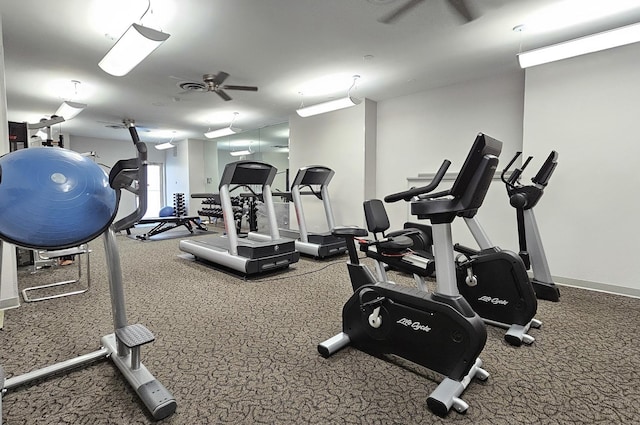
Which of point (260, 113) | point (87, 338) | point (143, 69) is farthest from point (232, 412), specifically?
point (260, 113)

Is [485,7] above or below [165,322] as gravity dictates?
above

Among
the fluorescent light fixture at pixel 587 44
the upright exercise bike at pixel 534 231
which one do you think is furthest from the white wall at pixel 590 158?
the upright exercise bike at pixel 534 231

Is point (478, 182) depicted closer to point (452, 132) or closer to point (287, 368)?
point (287, 368)

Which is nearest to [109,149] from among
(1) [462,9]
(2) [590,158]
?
(1) [462,9]

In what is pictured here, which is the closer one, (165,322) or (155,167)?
(165,322)

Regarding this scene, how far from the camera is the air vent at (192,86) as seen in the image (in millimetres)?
4914

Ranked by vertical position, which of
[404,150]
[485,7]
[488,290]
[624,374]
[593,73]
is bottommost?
[624,374]

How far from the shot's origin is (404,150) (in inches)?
222

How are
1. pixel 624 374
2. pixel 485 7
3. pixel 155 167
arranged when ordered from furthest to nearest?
pixel 155 167 → pixel 485 7 → pixel 624 374

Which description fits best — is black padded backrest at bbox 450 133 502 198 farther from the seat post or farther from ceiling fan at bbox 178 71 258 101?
ceiling fan at bbox 178 71 258 101

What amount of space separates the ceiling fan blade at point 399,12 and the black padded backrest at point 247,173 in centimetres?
215

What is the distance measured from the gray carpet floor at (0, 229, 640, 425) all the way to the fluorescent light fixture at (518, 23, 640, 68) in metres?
2.40

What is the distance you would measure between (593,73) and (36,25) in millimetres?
5846

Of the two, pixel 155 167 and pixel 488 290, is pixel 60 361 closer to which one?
pixel 488 290
